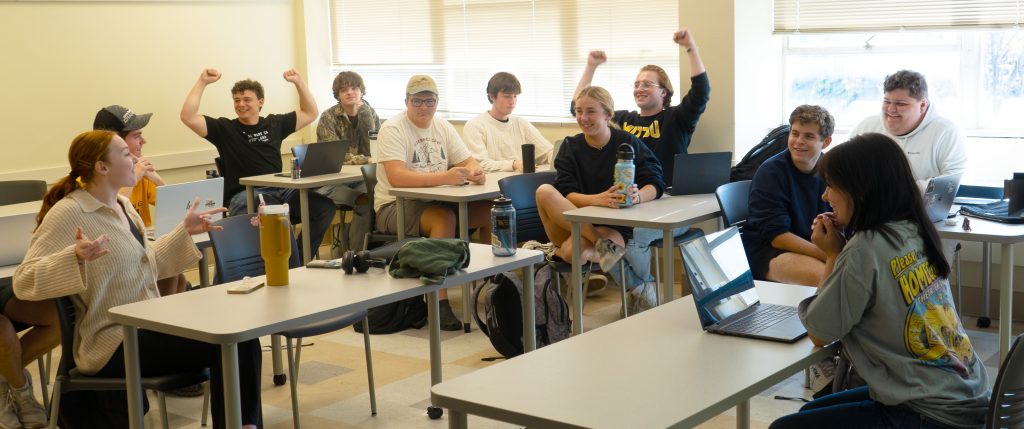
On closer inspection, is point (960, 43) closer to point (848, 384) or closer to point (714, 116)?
point (714, 116)

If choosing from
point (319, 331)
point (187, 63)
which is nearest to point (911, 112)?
point (319, 331)

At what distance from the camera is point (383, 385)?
14.5 ft

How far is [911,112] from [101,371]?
143 inches

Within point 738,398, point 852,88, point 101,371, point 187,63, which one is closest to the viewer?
point 738,398

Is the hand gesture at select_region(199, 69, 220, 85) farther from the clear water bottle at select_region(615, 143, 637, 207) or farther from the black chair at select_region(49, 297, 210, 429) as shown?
the black chair at select_region(49, 297, 210, 429)

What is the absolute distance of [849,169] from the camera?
2.34 meters

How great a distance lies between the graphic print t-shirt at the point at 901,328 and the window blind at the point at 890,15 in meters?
3.38

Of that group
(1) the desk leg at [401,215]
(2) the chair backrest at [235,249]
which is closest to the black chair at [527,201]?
(1) the desk leg at [401,215]

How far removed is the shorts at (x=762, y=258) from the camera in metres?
4.23

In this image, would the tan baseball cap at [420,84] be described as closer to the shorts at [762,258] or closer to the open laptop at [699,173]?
the open laptop at [699,173]

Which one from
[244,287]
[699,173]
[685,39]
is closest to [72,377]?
[244,287]

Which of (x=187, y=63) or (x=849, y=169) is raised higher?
(x=187, y=63)

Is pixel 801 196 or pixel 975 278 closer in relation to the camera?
pixel 801 196

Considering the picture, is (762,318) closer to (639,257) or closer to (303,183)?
(639,257)
